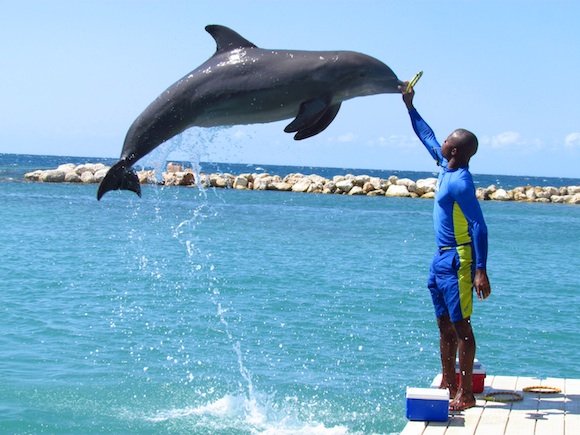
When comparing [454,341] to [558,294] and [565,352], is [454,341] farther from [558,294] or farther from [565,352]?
[558,294]

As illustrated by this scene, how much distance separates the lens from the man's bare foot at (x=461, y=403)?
6.48 metres

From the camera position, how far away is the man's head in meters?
6.19

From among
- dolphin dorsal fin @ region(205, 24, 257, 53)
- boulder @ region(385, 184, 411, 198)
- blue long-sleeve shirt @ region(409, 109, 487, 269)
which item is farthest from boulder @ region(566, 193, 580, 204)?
dolphin dorsal fin @ region(205, 24, 257, 53)

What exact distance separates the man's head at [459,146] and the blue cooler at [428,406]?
1.50 metres

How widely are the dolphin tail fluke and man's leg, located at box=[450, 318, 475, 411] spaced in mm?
2264

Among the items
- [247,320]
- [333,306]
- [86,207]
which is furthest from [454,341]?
[86,207]

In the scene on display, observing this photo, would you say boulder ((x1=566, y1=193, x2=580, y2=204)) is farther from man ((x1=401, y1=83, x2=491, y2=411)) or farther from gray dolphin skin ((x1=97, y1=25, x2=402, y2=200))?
gray dolphin skin ((x1=97, y1=25, x2=402, y2=200))

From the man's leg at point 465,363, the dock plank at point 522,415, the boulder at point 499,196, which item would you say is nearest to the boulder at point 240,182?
the boulder at point 499,196

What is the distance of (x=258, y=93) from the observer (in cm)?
573

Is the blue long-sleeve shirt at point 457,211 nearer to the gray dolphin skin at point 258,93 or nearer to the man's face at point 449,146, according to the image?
the man's face at point 449,146

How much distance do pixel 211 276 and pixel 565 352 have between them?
321 inches

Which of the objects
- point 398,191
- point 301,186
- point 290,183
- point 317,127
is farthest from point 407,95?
point 290,183

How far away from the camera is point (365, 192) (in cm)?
5547

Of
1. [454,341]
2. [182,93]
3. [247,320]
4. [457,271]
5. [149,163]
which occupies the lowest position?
[247,320]
